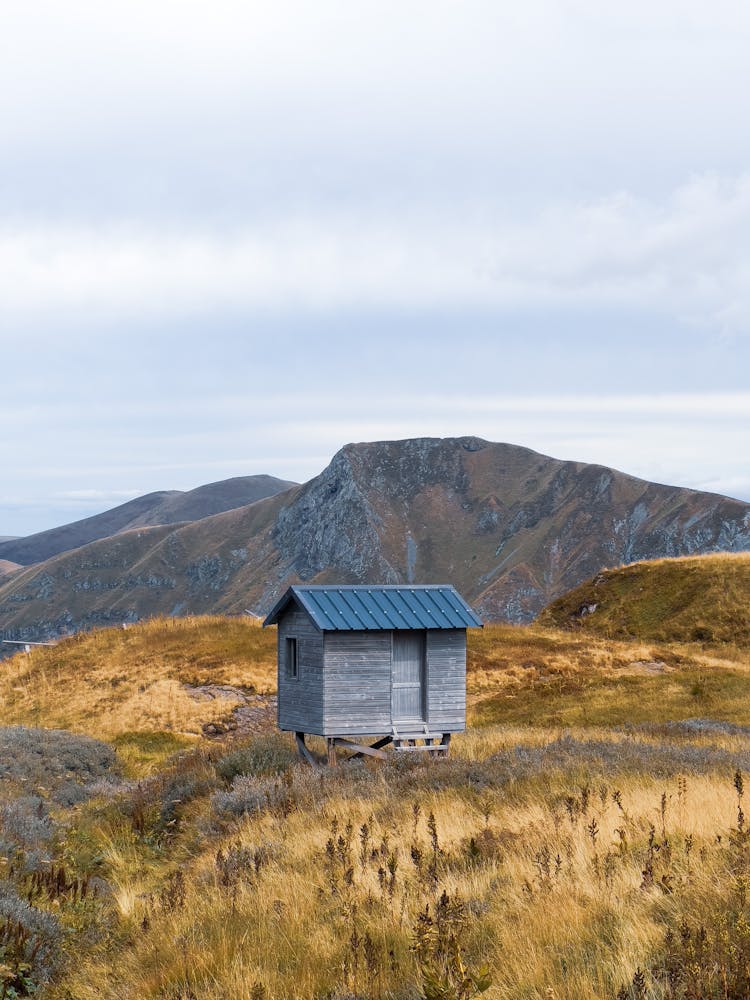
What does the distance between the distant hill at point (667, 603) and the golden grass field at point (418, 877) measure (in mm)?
21598

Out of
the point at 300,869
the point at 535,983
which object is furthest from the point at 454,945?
the point at 300,869

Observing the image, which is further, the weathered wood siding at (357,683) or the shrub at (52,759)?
the shrub at (52,759)

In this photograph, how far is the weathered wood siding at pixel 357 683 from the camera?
1912 cm

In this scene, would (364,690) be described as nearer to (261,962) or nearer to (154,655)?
(261,962)

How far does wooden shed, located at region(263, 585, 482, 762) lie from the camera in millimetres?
19219

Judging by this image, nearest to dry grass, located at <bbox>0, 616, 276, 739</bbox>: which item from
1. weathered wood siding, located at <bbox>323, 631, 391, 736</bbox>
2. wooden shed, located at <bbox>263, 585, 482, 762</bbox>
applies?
wooden shed, located at <bbox>263, 585, 482, 762</bbox>

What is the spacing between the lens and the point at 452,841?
998 cm

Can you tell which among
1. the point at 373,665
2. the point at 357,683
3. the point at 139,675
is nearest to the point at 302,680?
the point at 357,683

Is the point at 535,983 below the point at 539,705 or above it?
above

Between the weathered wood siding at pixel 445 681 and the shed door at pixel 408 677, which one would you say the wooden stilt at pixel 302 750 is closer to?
the shed door at pixel 408 677

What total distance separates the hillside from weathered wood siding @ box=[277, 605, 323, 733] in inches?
40.4

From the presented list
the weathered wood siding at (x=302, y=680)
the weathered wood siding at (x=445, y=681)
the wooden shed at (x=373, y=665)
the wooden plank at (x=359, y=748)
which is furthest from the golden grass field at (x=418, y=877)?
the wooden plank at (x=359, y=748)

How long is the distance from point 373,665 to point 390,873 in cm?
1077

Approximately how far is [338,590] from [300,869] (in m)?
10.8
